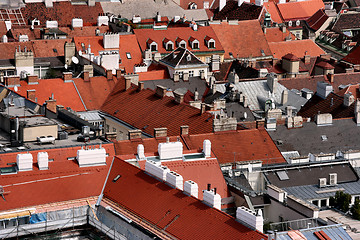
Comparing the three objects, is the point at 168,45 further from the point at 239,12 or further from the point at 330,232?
the point at 330,232

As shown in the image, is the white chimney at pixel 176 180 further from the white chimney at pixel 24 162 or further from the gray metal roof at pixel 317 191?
the gray metal roof at pixel 317 191

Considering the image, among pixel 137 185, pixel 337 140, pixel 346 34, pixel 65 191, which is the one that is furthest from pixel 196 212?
pixel 346 34

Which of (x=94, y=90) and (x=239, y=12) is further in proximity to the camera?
(x=239, y=12)

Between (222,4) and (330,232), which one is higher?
(222,4)

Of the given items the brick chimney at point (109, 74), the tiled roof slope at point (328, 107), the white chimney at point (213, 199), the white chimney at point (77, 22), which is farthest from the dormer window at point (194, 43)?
the white chimney at point (213, 199)

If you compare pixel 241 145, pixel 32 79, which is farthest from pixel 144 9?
pixel 241 145

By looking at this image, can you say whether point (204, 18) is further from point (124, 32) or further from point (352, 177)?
point (352, 177)
